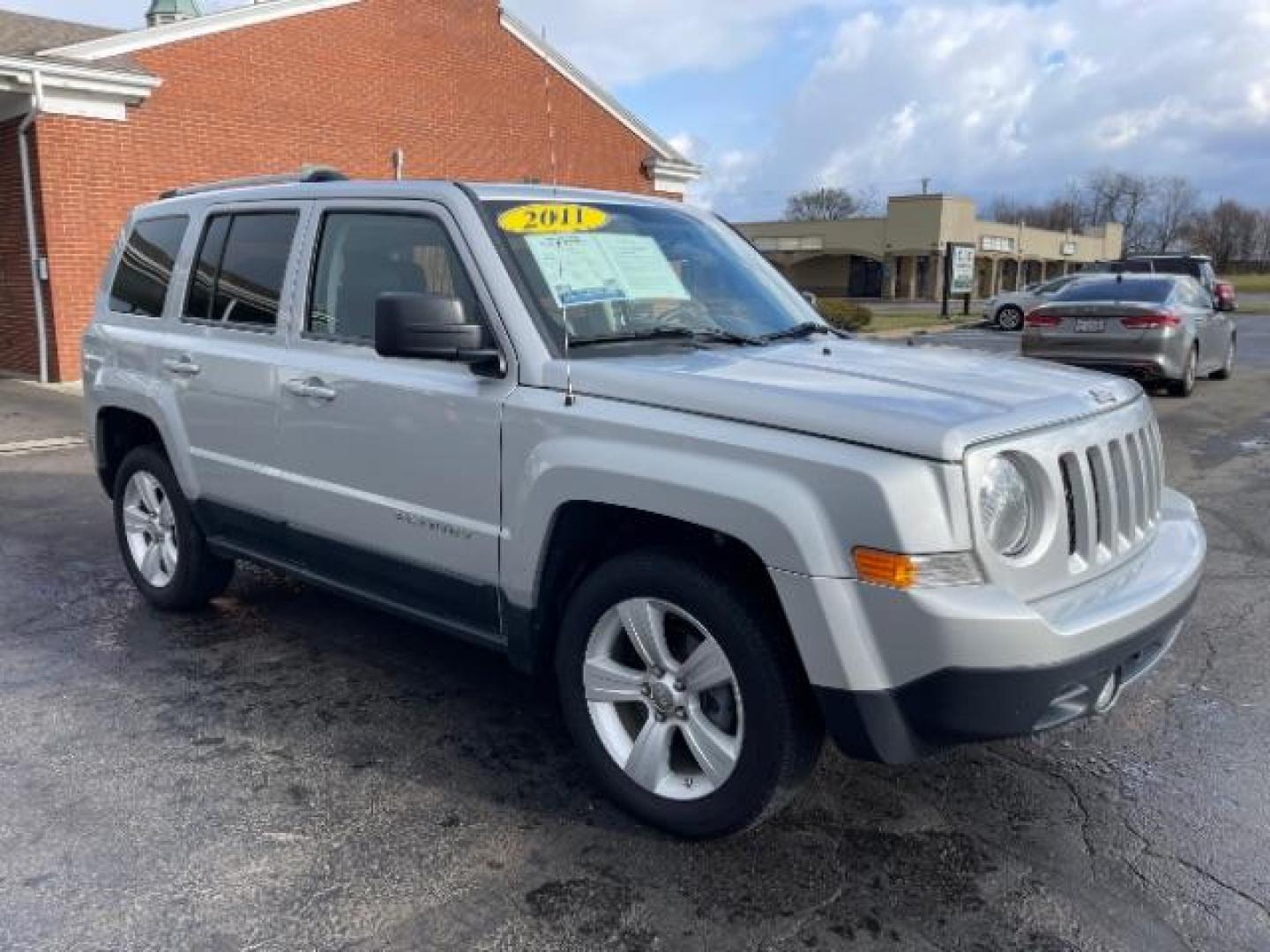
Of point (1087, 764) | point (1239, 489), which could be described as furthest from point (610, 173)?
point (1087, 764)

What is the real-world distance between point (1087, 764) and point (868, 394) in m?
1.69

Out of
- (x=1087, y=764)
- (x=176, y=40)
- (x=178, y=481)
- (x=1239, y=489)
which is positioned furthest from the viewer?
(x=176, y=40)

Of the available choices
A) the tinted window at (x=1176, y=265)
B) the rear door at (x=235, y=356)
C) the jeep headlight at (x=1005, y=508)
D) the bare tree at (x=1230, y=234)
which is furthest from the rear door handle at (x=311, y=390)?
the bare tree at (x=1230, y=234)

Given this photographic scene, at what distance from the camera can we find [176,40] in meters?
14.1

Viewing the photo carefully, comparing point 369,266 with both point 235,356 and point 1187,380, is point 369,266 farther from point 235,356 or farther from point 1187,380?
point 1187,380

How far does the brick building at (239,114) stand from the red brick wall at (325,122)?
23 mm

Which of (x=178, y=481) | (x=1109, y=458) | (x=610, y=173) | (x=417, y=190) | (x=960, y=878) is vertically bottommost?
(x=960, y=878)

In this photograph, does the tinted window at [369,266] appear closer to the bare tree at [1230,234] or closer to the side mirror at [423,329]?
the side mirror at [423,329]

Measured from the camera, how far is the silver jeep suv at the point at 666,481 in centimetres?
264

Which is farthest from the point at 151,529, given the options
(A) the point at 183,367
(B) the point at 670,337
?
(B) the point at 670,337

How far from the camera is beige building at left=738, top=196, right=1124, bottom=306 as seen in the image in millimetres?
54844

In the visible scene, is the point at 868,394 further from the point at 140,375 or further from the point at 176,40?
the point at 176,40

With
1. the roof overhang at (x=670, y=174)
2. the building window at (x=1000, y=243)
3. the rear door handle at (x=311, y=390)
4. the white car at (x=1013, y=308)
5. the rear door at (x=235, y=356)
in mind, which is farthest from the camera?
the building window at (x=1000, y=243)

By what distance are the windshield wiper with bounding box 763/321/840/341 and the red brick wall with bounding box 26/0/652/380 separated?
12.1 m
